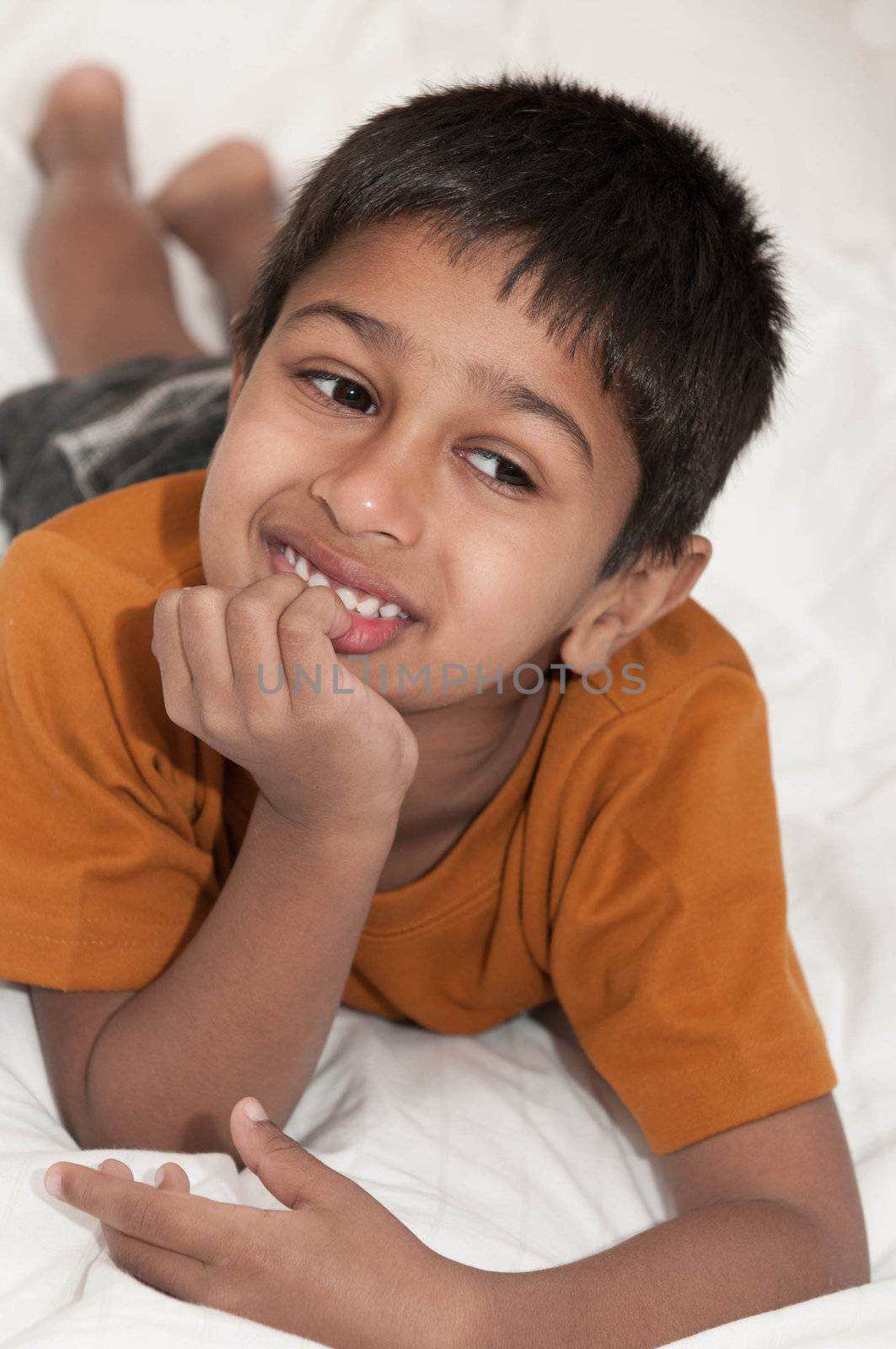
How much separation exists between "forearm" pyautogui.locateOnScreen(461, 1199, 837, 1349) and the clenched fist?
0.92 ft

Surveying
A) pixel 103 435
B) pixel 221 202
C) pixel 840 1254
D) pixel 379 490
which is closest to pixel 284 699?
pixel 379 490

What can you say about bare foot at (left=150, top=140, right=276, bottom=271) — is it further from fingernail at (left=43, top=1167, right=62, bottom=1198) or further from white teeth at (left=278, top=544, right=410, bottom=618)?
fingernail at (left=43, top=1167, right=62, bottom=1198)

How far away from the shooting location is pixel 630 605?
106 cm

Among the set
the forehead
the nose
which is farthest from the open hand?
the forehead

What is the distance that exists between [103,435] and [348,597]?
61 cm

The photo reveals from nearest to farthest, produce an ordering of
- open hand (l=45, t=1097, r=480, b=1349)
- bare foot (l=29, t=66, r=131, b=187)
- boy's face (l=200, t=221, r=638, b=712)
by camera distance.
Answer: open hand (l=45, t=1097, r=480, b=1349) → boy's face (l=200, t=221, r=638, b=712) → bare foot (l=29, t=66, r=131, b=187)

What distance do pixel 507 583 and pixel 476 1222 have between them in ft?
1.33

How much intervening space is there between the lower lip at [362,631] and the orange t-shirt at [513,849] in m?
0.15

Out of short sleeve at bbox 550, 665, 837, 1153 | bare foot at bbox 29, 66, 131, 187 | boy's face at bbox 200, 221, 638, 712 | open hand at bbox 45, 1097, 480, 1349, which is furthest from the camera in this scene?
bare foot at bbox 29, 66, 131, 187

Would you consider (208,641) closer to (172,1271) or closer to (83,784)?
(83,784)

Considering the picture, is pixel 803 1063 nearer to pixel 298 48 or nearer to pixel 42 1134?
pixel 42 1134

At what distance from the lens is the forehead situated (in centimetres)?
87

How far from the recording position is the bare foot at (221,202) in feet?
5.72

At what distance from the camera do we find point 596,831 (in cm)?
105
